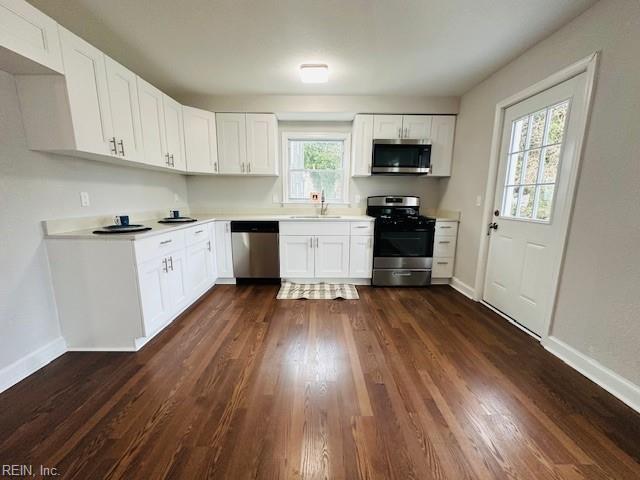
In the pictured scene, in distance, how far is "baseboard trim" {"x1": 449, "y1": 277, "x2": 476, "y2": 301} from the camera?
3.02m

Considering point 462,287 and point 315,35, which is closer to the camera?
point 315,35

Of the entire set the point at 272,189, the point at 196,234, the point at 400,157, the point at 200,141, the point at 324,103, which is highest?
the point at 324,103

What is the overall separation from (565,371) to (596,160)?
146cm

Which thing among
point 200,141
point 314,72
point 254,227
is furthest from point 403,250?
point 200,141

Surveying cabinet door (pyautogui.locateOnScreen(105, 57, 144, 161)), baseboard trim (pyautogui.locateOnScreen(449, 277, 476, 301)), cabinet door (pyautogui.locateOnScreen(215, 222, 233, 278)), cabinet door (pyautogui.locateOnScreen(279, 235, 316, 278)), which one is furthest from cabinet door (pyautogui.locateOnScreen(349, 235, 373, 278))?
cabinet door (pyautogui.locateOnScreen(105, 57, 144, 161))

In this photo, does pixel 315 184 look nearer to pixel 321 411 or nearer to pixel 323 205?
pixel 323 205

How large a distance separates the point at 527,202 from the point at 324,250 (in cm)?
219

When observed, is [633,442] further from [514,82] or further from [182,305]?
[182,305]

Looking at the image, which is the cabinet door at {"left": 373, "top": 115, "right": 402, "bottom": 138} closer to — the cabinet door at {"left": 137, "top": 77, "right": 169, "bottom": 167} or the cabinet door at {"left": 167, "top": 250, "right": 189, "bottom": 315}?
the cabinet door at {"left": 137, "top": 77, "right": 169, "bottom": 167}

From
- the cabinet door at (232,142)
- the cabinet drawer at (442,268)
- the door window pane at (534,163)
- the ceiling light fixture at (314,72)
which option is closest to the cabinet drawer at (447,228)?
the cabinet drawer at (442,268)

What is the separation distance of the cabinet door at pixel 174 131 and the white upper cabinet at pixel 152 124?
0.07 meters

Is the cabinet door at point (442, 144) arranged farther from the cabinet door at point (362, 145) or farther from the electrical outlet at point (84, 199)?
the electrical outlet at point (84, 199)

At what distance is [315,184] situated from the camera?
3.90 metres

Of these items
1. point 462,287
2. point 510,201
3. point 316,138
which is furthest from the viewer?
point 316,138
